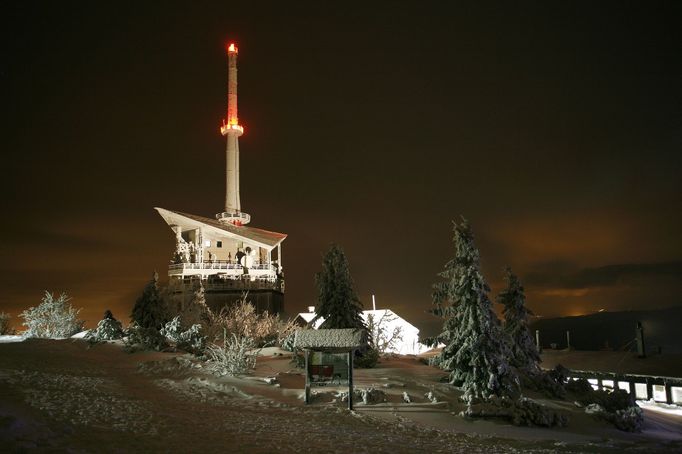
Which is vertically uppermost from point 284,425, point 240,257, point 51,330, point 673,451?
point 240,257

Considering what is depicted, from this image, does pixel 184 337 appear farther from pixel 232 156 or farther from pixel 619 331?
pixel 619 331

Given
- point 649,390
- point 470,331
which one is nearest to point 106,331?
point 470,331

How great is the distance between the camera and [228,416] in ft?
47.4

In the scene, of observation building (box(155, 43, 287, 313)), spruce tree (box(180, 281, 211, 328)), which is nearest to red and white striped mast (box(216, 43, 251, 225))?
observation building (box(155, 43, 287, 313))

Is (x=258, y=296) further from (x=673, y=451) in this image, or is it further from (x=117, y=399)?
(x=673, y=451)

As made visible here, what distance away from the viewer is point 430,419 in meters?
16.5

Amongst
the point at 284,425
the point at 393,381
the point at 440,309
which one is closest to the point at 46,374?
the point at 284,425

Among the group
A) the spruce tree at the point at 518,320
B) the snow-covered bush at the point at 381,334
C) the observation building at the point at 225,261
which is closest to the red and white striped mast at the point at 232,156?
the observation building at the point at 225,261

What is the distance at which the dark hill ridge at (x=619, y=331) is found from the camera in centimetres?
8706

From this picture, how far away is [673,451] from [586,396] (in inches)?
298

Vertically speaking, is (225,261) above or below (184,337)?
above

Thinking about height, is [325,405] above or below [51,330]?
below

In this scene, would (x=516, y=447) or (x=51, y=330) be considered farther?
(x=51, y=330)

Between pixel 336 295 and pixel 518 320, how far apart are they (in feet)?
30.9
